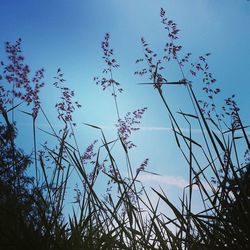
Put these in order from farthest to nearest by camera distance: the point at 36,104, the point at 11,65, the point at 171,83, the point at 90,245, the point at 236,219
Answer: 1. the point at 11,65
2. the point at 36,104
3. the point at 90,245
4. the point at 171,83
5. the point at 236,219

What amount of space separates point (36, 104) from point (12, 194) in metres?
1.02

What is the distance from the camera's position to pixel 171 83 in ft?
5.61

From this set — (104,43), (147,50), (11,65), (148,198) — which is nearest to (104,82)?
(104,43)

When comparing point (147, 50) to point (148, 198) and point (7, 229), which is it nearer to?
point (148, 198)

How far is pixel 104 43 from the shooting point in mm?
3230

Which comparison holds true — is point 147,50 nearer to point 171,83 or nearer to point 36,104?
point 36,104

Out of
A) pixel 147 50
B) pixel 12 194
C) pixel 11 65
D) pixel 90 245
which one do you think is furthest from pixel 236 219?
pixel 11 65

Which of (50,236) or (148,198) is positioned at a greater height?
(148,198)

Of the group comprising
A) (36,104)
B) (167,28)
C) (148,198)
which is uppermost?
(167,28)

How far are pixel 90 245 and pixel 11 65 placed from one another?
1.94 metres

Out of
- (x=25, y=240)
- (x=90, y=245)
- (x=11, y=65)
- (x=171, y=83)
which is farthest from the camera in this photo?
(x=11, y=65)

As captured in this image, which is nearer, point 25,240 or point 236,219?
point 236,219

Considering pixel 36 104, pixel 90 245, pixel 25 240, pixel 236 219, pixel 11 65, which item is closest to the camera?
pixel 236 219

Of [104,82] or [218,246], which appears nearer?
[218,246]
